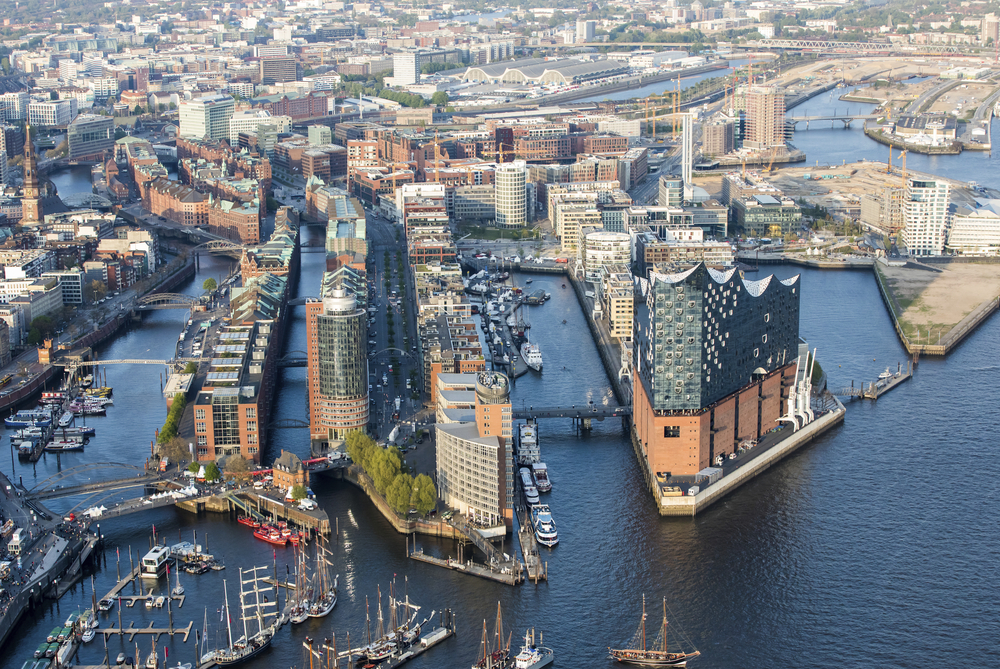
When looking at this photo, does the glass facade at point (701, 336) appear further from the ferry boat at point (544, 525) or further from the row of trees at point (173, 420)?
the row of trees at point (173, 420)

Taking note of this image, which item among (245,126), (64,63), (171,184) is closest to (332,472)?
(171,184)

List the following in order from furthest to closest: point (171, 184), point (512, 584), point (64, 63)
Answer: point (64, 63) < point (171, 184) < point (512, 584)

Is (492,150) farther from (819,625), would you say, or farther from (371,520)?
(819,625)

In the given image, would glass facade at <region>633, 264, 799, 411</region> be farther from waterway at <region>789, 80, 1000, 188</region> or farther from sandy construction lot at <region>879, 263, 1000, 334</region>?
waterway at <region>789, 80, 1000, 188</region>

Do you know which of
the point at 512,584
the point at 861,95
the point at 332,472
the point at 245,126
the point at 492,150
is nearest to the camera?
the point at 512,584

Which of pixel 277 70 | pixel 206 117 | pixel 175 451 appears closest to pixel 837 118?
pixel 206 117

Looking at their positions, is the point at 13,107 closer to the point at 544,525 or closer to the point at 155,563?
the point at 155,563
